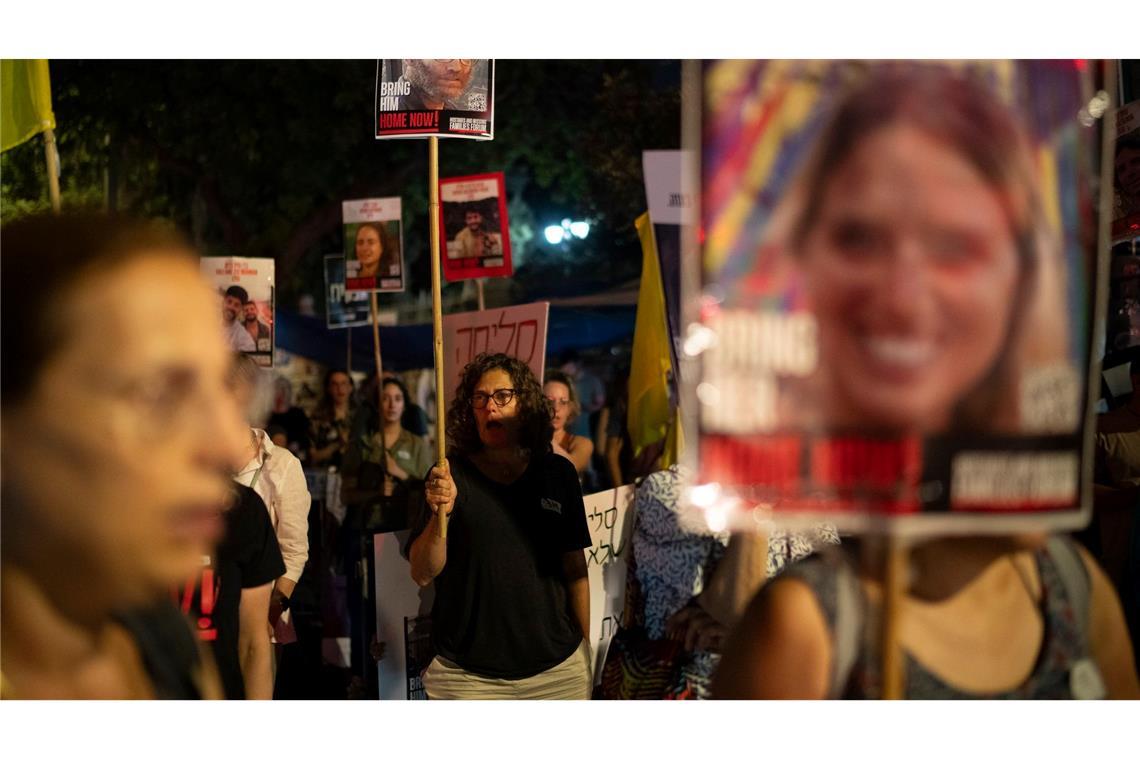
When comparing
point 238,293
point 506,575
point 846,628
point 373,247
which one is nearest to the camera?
point 846,628

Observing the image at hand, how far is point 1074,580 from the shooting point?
229 cm

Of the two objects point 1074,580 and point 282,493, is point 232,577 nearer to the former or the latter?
point 282,493

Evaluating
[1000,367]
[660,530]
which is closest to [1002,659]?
[1000,367]

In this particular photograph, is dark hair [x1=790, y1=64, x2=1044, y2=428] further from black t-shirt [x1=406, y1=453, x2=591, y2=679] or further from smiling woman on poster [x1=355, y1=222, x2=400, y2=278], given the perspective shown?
smiling woman on poster [x1=355, y1=222, x2=400, y2=278]

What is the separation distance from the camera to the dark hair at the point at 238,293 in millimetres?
5836

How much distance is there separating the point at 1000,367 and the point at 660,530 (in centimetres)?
220

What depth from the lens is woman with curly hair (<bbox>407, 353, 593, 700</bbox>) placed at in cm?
390

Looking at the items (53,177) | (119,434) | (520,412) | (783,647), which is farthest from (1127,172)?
(119,434)

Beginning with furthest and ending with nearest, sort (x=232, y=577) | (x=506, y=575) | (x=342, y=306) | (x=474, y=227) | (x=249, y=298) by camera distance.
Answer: (x=342, y=306) < (x=474, y=227) < (x=249, y=298) < (x=506, y=575) < (x=232, y=577)

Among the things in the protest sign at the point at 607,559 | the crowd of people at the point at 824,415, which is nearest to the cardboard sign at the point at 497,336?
the protest sign at the point at 607,559

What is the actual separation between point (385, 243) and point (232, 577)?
5.19 meters

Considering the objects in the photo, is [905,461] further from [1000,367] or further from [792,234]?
[792,234]

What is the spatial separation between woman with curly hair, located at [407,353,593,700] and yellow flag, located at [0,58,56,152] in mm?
1686

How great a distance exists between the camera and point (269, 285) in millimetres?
6297
